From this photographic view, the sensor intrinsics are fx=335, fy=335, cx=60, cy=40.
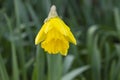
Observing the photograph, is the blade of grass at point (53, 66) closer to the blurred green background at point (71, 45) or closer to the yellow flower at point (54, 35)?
the blurred green background at point (71, 45)

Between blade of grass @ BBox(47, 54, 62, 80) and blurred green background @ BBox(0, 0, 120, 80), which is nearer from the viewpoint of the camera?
blade of grass @ BBox(47, 54, 62, 80)

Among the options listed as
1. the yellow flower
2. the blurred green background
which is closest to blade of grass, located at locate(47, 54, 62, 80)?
the blurred green background

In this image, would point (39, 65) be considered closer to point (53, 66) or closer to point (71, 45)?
point (53, 66)

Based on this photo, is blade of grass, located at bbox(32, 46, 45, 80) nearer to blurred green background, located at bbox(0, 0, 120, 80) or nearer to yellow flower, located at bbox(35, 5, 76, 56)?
blurred green background, located at bbox(0, 0, 120, 80)

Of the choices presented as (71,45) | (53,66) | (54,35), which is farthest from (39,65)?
(71,45)

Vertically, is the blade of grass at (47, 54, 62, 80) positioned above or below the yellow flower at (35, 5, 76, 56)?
below

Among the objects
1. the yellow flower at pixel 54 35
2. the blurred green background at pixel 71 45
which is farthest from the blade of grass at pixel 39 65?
the yellow flower at pixel 54 35
